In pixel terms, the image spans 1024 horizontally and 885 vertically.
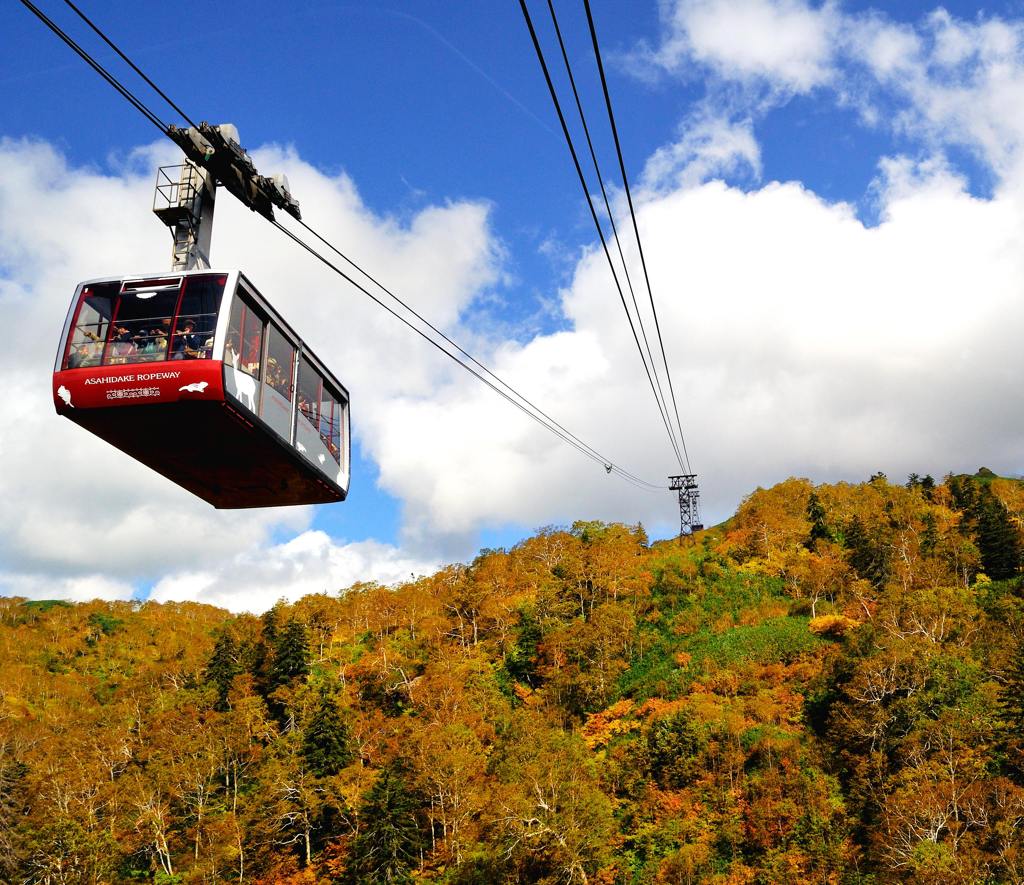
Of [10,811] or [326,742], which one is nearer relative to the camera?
[10,811]

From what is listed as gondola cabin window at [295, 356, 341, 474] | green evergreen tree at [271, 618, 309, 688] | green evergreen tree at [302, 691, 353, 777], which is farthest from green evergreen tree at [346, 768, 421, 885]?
gondola cabin window at [295, 356, 341, 474]

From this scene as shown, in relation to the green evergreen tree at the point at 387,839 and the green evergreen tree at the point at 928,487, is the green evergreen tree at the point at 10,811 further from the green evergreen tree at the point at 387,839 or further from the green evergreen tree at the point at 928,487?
the green evergreen tree at the point at 928,487

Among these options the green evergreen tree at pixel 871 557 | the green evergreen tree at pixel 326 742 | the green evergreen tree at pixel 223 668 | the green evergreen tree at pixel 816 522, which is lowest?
the green evergreen tree at pixel 326 742

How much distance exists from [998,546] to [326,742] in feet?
208

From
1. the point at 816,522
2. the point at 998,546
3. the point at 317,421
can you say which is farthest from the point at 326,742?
the point at 998,546

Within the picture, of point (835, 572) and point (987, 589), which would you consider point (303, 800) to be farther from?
point (987, 589)

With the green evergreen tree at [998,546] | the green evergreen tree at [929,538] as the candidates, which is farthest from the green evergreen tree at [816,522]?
the green evergreen tree at [998,546]

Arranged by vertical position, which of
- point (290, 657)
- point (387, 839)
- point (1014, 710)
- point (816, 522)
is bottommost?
point (387, 839)

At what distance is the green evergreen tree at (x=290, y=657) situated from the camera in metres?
69.3

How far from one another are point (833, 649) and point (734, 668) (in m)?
7.70

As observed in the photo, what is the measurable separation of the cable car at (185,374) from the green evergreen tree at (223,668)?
61.2 meters

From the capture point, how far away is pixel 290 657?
229ft

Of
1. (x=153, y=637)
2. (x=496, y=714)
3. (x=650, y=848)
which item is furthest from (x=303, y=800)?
(x=153, y=637)

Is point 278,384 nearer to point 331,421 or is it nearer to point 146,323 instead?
point 146,323
